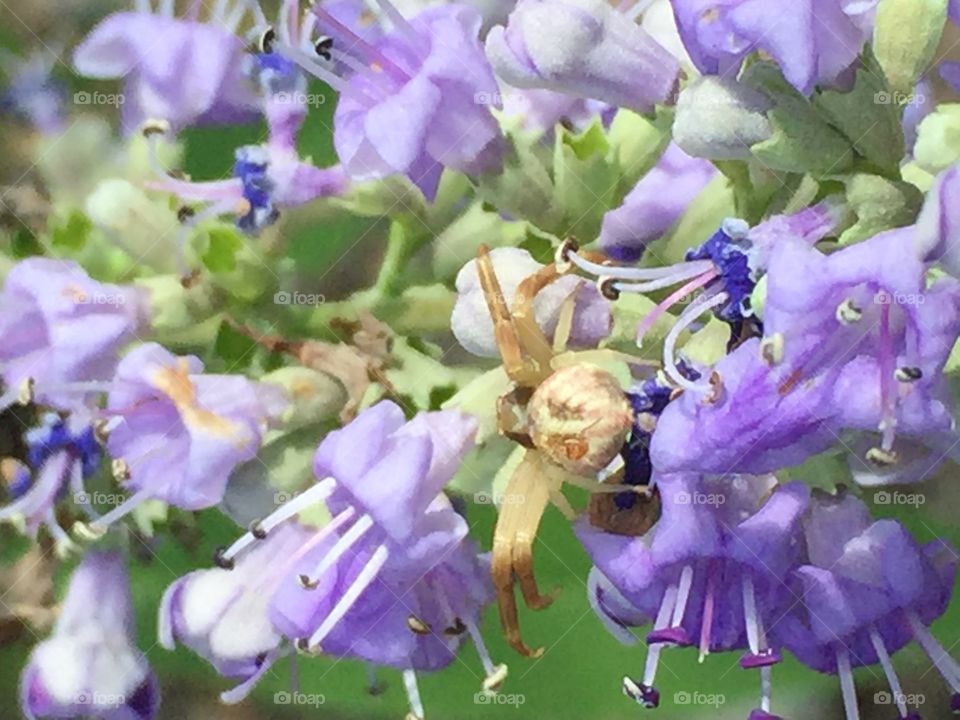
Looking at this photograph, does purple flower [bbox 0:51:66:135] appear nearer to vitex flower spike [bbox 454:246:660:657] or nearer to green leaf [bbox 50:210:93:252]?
green leaf [bbox 50:210:93:252]

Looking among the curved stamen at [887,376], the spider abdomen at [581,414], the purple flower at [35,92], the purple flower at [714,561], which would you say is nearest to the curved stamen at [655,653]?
the purple flower at [714,561]

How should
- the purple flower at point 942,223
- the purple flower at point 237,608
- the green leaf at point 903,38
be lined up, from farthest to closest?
1. the purple flower at point 237,608
2. the green leaf at point 903,38
3. the purple flower at point 942,223

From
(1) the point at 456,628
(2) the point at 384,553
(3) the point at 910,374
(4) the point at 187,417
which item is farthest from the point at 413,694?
(3) the point at 910,374

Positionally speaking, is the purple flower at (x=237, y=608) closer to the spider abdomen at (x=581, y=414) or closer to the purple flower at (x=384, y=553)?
the purple flower at (x=384, y=553)

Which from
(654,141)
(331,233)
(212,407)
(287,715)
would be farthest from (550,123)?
(287,715)

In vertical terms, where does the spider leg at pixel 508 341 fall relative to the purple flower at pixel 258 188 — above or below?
below

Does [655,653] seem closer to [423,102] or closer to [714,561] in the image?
[714,561]
